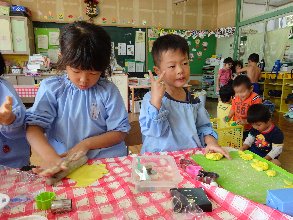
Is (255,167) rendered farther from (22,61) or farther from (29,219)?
(22,61)

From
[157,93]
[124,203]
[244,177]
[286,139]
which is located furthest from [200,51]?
[124,203]

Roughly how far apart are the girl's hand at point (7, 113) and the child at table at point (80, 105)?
6 centimetres

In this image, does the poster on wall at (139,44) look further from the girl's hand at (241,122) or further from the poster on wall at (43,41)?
the girl's hand at (241,122)

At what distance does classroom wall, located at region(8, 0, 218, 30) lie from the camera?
19.7 ft

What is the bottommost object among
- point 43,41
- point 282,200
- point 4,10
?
point 282,200

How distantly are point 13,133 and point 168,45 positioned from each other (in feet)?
2.61

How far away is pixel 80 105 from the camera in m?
1.08

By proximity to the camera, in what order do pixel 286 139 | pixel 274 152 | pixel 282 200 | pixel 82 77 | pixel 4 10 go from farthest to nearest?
pixel 4 10 → pixel 286 139 → pixel 274 152 → pixel 82 77 → pixel 282 200

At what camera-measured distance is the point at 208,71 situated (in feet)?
24.4

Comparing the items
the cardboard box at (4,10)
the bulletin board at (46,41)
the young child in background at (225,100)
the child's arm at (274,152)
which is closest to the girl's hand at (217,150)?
the child's arm at (274,152)

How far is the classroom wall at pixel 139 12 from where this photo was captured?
236 inches

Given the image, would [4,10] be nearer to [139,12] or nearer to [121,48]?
[121,48]

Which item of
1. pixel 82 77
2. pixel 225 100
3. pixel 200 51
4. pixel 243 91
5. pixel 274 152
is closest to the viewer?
pixel 82 77

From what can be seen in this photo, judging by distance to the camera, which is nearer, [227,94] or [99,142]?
[99,142]
